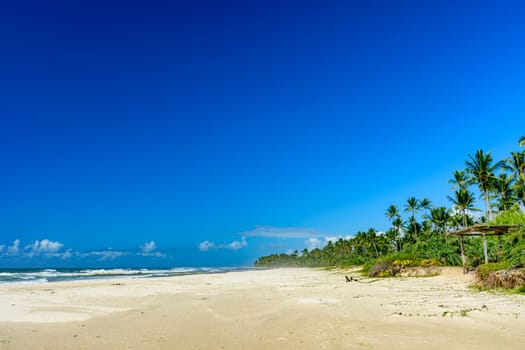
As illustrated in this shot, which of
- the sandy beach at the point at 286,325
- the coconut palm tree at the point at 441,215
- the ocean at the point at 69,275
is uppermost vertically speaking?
the coconut palm tree at the point at 441,215

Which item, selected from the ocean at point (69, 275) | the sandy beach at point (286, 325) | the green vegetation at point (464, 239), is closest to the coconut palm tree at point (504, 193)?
the green vegetation at point (464, 239)

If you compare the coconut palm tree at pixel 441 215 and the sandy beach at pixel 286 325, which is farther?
the coconut palm tree at pixel 441 215

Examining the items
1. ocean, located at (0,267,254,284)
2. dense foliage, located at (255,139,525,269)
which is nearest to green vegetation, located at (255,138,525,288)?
dense foliage, located at (255,139,525,269)

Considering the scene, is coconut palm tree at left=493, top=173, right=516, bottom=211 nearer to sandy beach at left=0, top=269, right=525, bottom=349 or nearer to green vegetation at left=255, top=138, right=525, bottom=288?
green vegetation at left=255, top=138, right=525, bottom=288

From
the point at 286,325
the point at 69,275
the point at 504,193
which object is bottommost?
the point at 69,275

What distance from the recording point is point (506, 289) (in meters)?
14.8

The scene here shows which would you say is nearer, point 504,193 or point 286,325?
point 286,325

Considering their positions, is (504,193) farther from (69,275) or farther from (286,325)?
(69,275)

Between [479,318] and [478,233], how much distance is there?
18.2 meters

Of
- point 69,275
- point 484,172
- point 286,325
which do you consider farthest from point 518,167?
point 69,275

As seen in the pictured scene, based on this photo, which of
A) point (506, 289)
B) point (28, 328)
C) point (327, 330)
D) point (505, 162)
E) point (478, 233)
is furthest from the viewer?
point (505, 162)

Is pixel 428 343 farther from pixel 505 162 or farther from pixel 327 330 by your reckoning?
pixel 505 162

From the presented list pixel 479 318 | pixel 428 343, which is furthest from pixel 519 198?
pixel 428 343

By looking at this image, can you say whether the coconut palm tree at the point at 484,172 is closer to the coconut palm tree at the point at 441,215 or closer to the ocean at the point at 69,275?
the coconut palm tree at the point at 441,215
